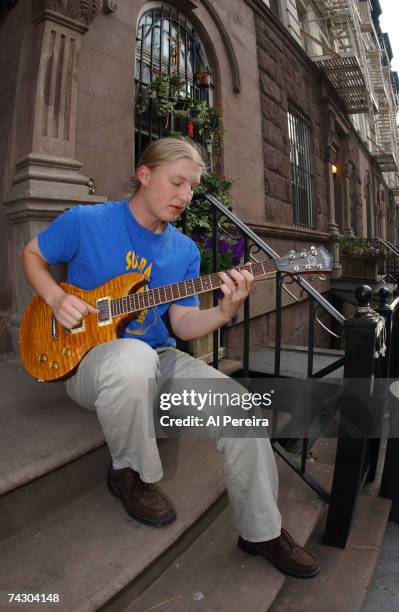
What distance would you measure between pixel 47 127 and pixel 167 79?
1.98 metres

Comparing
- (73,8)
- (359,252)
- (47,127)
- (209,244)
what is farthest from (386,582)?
(359,252)

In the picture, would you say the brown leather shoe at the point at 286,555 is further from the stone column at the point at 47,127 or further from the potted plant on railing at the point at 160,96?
the potted plant on railing at the point at 160,96

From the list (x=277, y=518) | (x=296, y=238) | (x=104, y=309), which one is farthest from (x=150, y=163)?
(x=296, y=238)

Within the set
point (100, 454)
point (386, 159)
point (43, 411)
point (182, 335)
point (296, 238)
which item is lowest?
point (100, 454)

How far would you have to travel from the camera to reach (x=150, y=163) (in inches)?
83.7

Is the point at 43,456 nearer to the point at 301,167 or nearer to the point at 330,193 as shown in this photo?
the point at 301,167

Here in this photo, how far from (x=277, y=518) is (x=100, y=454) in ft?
2.86

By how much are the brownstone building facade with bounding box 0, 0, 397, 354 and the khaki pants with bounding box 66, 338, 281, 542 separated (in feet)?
6.48

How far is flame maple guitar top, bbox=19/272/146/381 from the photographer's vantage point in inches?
76.0

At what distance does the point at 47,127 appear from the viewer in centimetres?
338

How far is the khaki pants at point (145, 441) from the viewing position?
1634mm

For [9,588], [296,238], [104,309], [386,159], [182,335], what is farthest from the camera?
[386,159]

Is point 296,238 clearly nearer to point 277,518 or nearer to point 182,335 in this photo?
point 182,335

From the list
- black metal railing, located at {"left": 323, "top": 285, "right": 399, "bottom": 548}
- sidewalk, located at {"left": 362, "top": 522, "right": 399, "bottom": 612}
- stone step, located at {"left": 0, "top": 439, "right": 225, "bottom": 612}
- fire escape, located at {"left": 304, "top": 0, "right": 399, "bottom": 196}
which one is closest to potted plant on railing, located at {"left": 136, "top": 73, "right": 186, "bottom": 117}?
black metal railing, located at {"left": 323, "top": 285, "right": 399, "bottom": 548}
